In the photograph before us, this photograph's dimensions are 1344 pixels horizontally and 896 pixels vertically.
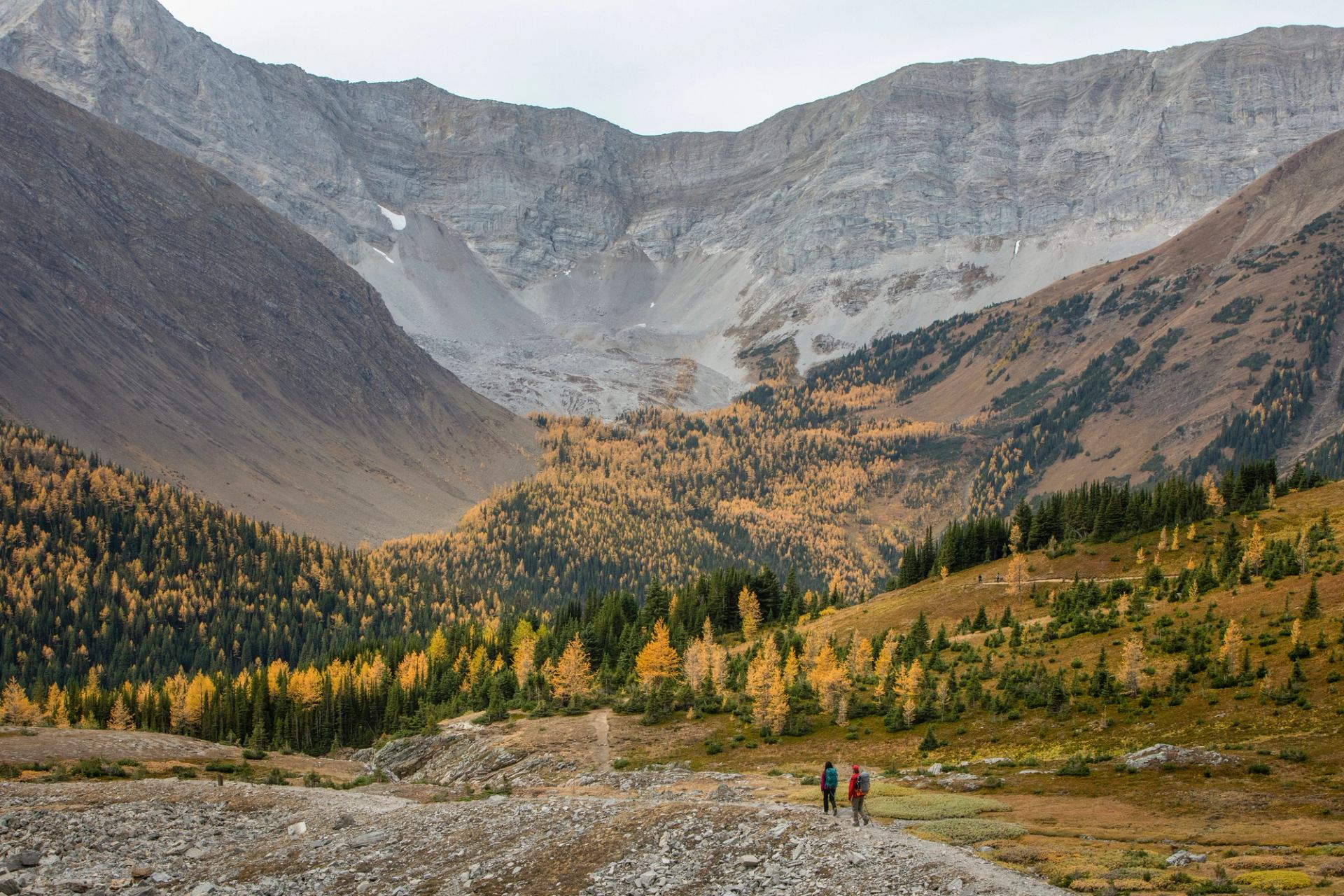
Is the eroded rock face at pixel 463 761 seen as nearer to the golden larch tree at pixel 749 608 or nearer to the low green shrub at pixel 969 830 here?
the low green shrub at pixel 969 830

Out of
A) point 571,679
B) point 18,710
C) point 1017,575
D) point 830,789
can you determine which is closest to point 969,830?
point 830,789

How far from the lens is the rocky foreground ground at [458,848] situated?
37.2m

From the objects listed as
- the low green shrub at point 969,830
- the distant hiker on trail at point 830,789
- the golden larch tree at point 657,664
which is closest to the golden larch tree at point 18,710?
the golden larch tree at point 657,664

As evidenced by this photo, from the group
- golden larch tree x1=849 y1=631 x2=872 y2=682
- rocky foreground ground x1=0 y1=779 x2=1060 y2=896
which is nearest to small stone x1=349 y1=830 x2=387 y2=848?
rocky foreground ground x1=0 y1=779 x2=1060 y2=896

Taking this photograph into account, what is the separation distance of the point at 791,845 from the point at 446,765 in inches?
2386

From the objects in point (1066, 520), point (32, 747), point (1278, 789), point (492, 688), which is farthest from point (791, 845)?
point (1066, 520)

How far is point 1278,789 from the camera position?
158 ft

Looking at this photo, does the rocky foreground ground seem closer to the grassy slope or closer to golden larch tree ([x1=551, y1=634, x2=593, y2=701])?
the grassy slope

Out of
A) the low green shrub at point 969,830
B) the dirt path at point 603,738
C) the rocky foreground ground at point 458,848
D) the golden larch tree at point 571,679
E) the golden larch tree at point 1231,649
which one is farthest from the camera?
the golden larch tree at point 571,679

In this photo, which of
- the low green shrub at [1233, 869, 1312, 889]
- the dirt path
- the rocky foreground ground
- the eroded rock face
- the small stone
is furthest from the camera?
the eroded rock face

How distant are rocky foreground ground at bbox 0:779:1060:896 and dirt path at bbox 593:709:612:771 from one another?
26.0 meters

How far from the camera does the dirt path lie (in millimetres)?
80125

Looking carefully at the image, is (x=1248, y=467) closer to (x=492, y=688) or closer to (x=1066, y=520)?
(x=1066, y=520)

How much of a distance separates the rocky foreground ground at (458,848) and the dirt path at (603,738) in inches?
1025
